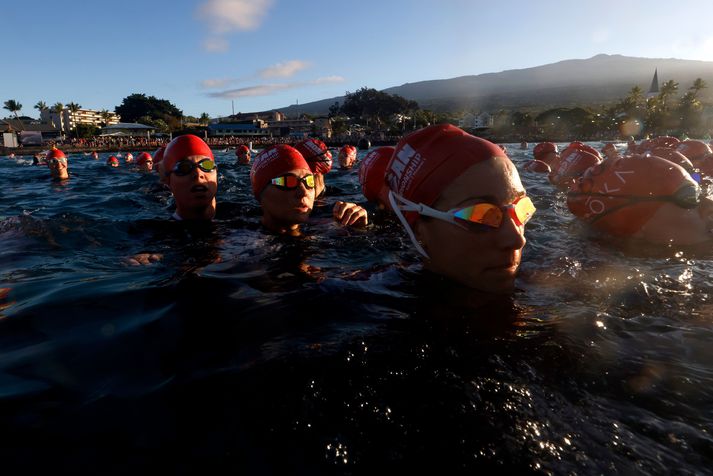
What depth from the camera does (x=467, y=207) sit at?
257 centimetres

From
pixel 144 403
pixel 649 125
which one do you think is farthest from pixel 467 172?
pixel 649 125

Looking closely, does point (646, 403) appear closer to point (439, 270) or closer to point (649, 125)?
point (439, 270)

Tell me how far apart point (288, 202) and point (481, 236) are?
339 centimetres

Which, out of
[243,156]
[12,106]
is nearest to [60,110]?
[12,106]

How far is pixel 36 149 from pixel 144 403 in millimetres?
74793

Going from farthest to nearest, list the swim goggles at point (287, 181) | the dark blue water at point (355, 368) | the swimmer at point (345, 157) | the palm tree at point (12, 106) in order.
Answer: the palm tree at point (12, 106), the swimmer at point (345, 157), the swim goggles at point (287, 181), the dark blue water at point (355, 368)

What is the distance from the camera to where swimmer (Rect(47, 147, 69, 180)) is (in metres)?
14.2

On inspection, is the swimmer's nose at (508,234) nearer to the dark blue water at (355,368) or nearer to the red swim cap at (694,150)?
the dark blue water at (355,368)

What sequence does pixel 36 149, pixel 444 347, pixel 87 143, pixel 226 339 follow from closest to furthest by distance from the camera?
pixel 444 347 < pixel 226 339 < pixel 36 149 < pixel 87 143

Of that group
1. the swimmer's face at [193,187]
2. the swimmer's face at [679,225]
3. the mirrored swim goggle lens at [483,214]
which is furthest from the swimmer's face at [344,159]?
the mirrored swim goggle lens at [483,214]

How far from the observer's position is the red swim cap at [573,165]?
784 centimetres

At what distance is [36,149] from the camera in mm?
57938

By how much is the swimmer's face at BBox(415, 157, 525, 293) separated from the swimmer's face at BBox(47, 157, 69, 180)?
54.3 ft

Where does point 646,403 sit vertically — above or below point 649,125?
A: below
